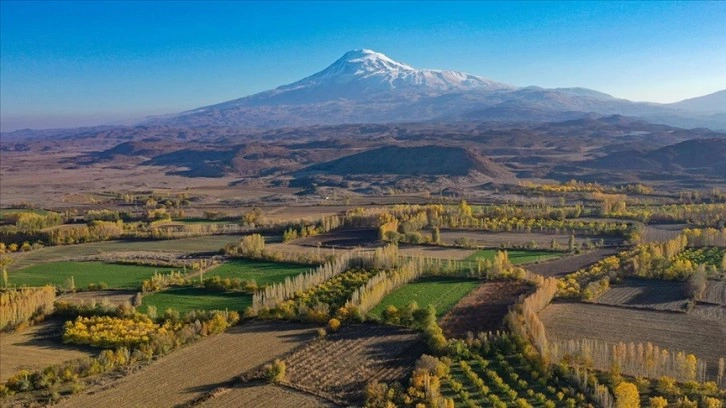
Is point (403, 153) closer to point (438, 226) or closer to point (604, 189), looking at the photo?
point (604, 189)

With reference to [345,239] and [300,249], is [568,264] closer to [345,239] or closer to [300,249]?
[345,239]

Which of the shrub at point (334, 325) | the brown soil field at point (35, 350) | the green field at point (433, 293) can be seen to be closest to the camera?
the brown soil field at point (35, 350)

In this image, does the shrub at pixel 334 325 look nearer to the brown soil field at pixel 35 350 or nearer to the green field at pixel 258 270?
the green field at pixel 258 270

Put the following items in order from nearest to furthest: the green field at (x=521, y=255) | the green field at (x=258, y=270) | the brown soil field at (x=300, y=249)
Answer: the green field at (x=258, y=270) < the green field at (x=521, y=255) < the brown soil field at (x=300, y=249)

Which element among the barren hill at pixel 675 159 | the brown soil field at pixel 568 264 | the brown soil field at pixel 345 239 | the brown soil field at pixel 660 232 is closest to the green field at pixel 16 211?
the brown soil field at pixel 345 239

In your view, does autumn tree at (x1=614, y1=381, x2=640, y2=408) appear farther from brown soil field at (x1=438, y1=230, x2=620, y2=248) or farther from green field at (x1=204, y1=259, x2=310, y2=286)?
brown soil field at (x1=438, y1=230, x2=620, y2=248)

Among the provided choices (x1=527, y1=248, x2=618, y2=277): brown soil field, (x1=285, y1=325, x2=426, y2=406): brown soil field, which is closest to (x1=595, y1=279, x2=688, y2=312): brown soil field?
(x1=527, y1=248, x2=618, y2=277): brown soil field

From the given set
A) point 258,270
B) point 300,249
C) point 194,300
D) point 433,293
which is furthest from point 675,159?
point 194,300
